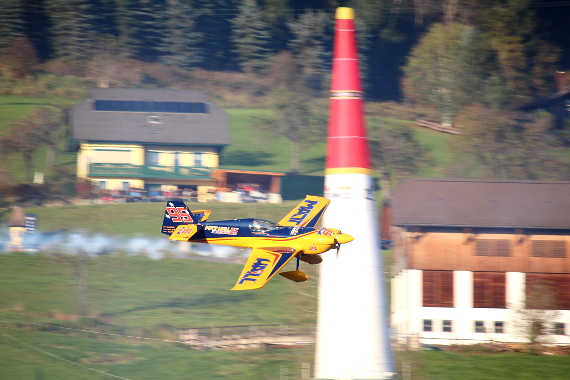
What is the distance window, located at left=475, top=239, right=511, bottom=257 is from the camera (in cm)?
3975

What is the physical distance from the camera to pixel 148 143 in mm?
68188

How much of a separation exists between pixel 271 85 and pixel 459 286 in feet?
215

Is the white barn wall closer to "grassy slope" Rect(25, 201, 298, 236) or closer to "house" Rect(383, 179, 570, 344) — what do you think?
"house" Rect(383, 179, 570, 344)

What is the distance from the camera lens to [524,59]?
99.3m

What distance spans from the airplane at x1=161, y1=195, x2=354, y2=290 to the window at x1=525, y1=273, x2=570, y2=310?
22.4 m

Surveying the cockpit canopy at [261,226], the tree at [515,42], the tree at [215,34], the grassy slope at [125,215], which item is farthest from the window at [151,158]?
the tree at [515,42]

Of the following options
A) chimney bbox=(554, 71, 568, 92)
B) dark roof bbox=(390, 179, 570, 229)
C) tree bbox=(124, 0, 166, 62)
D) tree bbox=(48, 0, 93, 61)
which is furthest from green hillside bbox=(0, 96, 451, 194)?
dark roof bbox=(390, 179, 570, 229)

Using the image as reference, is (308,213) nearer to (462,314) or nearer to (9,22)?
(462,314)

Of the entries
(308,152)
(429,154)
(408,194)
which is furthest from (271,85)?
(408,194)

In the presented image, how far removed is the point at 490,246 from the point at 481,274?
183 centimetres

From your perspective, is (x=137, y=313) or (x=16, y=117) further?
(x=16, y=117)

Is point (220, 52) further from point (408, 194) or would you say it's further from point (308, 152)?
point (408, 194)

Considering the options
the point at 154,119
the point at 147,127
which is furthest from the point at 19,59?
the point at 147,127

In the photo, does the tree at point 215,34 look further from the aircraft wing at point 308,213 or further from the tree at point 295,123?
the aircraft wing at point 308,213
